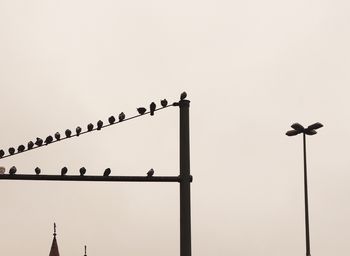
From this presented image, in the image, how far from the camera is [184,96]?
57.7 ft

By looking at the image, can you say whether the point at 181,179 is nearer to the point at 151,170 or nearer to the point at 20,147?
the point at 151,170

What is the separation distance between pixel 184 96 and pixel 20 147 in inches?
198

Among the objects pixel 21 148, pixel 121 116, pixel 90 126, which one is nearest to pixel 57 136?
pixel 21 148

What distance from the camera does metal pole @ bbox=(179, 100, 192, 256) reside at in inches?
674

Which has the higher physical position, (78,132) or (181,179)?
(78,132)

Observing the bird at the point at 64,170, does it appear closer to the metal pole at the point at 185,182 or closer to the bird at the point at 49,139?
the bird at the point at 49,139

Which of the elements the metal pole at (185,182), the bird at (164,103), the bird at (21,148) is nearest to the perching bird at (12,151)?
the bird at (21,148)

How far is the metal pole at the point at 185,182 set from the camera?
17125mm

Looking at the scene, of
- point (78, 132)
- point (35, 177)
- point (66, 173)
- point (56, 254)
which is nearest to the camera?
point (35, 177)

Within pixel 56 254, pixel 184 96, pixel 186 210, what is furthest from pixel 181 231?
pixel 56 254

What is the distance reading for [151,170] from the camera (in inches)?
725

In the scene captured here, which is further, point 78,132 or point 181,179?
point 78,132

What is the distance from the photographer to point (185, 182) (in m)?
17.5

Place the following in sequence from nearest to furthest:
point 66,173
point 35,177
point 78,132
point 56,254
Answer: point 35,177
point 66,173
point 78,132
point 56,254
